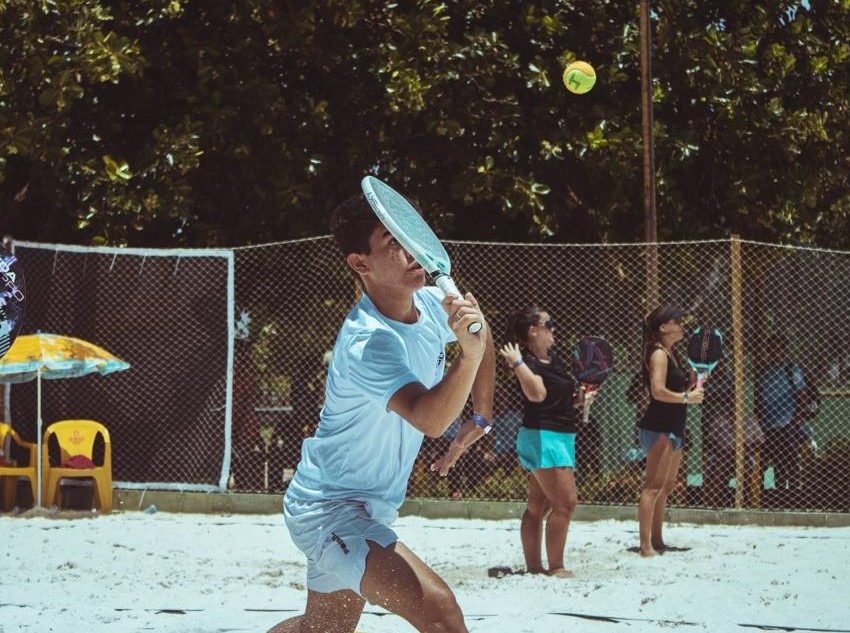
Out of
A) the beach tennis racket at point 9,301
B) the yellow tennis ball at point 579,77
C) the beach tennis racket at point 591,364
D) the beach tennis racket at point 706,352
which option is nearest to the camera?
the beach tennis racket at point 9,301

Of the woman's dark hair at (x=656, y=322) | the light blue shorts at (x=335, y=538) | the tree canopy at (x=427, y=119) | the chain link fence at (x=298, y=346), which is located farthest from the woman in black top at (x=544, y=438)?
the tree canopy at (x=427, y=119)

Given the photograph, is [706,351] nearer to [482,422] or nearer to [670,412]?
[670,412]

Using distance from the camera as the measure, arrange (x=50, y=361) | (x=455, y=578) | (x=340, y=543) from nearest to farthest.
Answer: (x=340, y=543) → (x=455, y=578) → (x=50, y=361)

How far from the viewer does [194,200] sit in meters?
12.6

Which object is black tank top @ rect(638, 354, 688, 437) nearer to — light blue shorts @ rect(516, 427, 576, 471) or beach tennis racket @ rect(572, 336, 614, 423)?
beach tennis racket @ rect(572, 336, 614, 423)

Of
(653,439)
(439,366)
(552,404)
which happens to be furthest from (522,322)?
(439,366)

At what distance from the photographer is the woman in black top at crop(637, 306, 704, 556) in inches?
349

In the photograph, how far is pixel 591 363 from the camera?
922 centimetres

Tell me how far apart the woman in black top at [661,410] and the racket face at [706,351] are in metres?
0.42

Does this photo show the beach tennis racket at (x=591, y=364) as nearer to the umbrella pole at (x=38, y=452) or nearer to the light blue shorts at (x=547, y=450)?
the light blue shorts at (x=547, y=450)

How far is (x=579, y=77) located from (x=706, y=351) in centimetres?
287

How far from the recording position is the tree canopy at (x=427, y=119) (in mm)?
12109

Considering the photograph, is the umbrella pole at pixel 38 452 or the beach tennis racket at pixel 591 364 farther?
the umbrella pole at pixel 38 452

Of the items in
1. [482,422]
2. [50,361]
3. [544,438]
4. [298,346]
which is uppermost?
[482,422]
